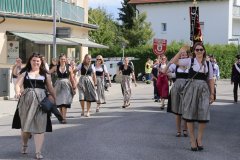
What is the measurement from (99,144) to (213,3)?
161ft

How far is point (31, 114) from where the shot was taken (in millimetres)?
8695

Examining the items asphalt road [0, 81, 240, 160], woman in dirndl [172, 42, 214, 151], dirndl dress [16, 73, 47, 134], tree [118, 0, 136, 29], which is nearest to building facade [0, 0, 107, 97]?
asphalt road [0, 81, 240, 160]

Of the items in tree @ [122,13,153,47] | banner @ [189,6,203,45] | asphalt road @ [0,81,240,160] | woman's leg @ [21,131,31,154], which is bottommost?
asphalt road @ [0,81,240,160]

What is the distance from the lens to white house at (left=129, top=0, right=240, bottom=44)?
5625cm

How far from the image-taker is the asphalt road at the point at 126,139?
907cm

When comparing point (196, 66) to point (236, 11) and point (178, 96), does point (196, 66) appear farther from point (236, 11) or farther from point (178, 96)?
point (236, 11)

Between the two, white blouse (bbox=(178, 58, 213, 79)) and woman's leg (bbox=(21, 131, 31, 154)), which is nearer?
woman's leg (bbox=(21, 131, 31, 154))

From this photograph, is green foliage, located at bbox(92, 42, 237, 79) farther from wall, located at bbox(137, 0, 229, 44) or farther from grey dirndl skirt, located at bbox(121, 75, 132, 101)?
grey dirndl skirt, located at bbox(121, 75, 132, 101)

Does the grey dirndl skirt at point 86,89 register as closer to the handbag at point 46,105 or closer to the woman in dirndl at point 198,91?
the woman in dirndl at point 198,91

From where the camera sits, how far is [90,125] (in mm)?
13164

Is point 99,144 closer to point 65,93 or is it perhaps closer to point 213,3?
point 65,93

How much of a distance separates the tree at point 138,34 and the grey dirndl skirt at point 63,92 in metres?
38.4

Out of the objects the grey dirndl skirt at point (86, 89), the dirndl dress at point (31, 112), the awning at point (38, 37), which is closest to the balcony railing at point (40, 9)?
the awning at point (38, 37)

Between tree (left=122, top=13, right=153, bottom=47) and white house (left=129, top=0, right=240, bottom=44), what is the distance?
22.4 ft
